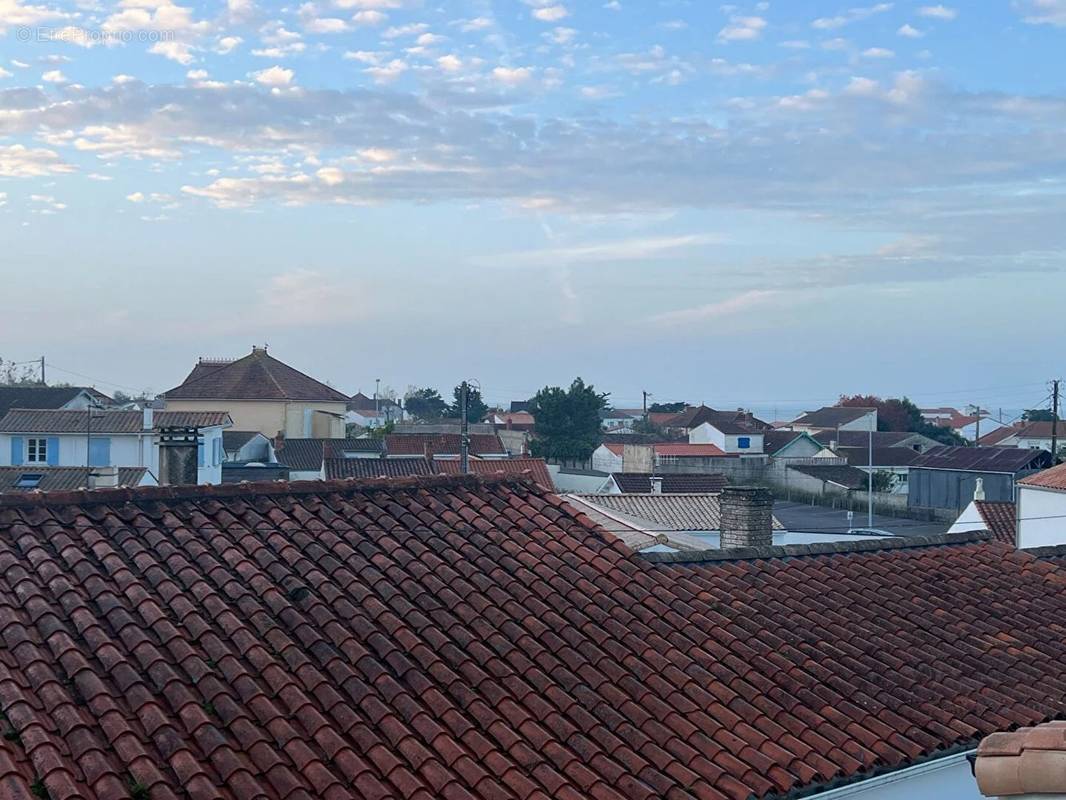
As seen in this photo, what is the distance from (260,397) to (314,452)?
1039cm

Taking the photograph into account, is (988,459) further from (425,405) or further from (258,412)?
(425,405)

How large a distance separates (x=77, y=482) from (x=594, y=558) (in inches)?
996

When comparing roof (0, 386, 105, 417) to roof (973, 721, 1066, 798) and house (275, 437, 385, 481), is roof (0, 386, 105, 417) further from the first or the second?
roof (973, 721, 1066, 798)

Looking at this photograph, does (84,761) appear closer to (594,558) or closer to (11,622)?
(11,622)

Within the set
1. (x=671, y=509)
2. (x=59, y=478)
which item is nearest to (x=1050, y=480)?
(x=671, y=509)

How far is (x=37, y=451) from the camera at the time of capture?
38906 millimetres

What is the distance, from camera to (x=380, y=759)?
628cm

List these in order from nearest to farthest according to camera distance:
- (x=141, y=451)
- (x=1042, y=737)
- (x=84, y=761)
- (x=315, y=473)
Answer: (x=1042, y=737)
(x=84, y=761)
(x=141, y=451)
(x=315, y=473)

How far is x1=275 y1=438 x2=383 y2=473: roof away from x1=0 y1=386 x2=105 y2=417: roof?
10.3 m

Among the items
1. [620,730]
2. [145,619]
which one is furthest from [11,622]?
[620,730]

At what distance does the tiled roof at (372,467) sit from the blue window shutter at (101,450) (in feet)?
27.5

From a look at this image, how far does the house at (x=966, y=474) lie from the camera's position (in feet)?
159

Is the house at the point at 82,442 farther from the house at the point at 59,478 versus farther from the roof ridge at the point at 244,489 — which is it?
the roof ridge at the point at 244,489

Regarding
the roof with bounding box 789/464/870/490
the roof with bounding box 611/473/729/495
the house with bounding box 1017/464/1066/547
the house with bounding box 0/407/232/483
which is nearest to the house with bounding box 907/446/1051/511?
the roof with bounding box 789/464/870/490
